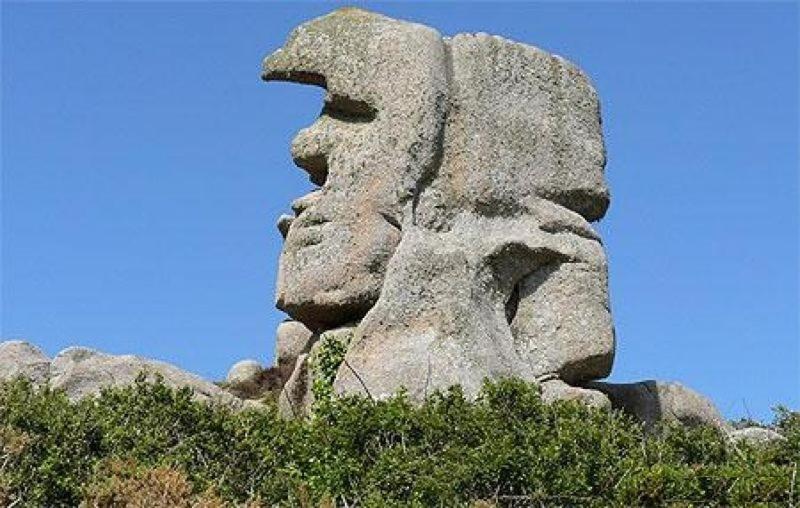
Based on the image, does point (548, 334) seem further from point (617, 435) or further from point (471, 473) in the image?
point (471, 473)

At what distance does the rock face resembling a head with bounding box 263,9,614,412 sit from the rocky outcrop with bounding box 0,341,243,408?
1.36m

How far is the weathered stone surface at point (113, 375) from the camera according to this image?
14.5 meters

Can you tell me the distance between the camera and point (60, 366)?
1633 cm

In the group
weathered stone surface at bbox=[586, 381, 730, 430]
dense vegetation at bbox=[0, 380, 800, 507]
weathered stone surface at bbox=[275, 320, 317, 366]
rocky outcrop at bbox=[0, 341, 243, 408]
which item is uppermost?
weathered stone surface at bbox=[275, 320, 317, 366]

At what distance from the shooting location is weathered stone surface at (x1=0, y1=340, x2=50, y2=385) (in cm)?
1619

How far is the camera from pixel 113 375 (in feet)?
48.3

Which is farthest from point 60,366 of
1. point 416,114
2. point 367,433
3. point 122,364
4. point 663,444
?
point 663,444

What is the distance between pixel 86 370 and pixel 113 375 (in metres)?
0.28

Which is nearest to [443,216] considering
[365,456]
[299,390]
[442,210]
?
[442,210]

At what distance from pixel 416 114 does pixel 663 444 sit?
4.73 m

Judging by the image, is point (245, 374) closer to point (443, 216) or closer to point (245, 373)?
point (245, 373)

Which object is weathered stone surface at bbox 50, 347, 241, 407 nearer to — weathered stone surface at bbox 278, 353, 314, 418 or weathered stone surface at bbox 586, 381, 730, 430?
weathered stone surface at bbox 278, 353, 314, 418

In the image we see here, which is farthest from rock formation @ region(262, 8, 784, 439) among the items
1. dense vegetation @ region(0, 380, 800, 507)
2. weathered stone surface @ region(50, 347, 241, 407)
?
dense vegetation @ region(0, 380, 800, 507)

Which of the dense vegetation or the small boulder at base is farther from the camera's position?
the small boulder at base
